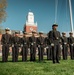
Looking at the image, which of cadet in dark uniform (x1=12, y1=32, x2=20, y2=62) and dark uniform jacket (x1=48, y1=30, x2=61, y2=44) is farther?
cadet in dark uniform (x1=12, y1=32, x2=20, y2=62)

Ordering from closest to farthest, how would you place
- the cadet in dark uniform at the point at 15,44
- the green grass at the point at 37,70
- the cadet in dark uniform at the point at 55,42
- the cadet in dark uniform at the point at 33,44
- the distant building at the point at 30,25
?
the green grass at the point at 37,70 < the cadet in dark uniform at the point at 55,42 < the cadet in dark uniform at the point at 15,44 < the cadet in dark uniform at the point at 33,44 < the distant building at the point at 30,25

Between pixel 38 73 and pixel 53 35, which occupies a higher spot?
pixel 53 35

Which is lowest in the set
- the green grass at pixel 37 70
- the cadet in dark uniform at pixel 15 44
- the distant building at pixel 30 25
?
the green grass at pixel 37 70

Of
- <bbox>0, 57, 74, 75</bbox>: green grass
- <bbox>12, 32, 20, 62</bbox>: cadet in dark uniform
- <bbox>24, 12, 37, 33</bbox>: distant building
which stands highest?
<bbox>24, 12, 37, 33</bbox>: distant building

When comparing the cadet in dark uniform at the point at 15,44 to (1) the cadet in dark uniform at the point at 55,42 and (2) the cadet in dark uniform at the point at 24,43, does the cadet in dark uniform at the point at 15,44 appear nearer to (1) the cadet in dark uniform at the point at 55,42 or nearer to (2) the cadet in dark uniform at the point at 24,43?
(2) the cadet in dark uniform at the point at 24,43

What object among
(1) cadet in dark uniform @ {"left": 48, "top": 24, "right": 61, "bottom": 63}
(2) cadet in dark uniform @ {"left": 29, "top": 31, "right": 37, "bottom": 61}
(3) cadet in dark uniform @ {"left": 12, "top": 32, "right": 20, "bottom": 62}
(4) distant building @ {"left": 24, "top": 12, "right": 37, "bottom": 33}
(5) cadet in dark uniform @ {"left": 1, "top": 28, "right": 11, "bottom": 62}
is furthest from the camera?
(4) distant building @ {"left": 24, "top": 12, "right": 37, "bottom": 33}

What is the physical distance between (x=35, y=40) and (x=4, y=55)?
208cm

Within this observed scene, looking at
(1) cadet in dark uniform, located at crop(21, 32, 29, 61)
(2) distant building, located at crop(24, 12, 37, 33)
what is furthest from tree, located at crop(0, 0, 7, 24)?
(2) distant building, located at crop(24, 12, 37, 33)

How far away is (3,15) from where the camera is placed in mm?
35250

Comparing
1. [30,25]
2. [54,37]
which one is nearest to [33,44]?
[54,37]

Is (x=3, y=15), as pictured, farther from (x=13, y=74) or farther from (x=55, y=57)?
(x=13, y=74)

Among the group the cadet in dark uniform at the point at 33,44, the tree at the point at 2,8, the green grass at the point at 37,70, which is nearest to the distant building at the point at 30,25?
the tree at the point at 2,8

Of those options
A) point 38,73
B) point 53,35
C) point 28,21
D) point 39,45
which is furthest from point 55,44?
point 28,21

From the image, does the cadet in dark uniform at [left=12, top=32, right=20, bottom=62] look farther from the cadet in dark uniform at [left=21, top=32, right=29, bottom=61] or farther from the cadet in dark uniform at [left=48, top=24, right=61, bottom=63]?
the cadet in dark uniform at [left=48, top=24, right=61, bottom=63]
